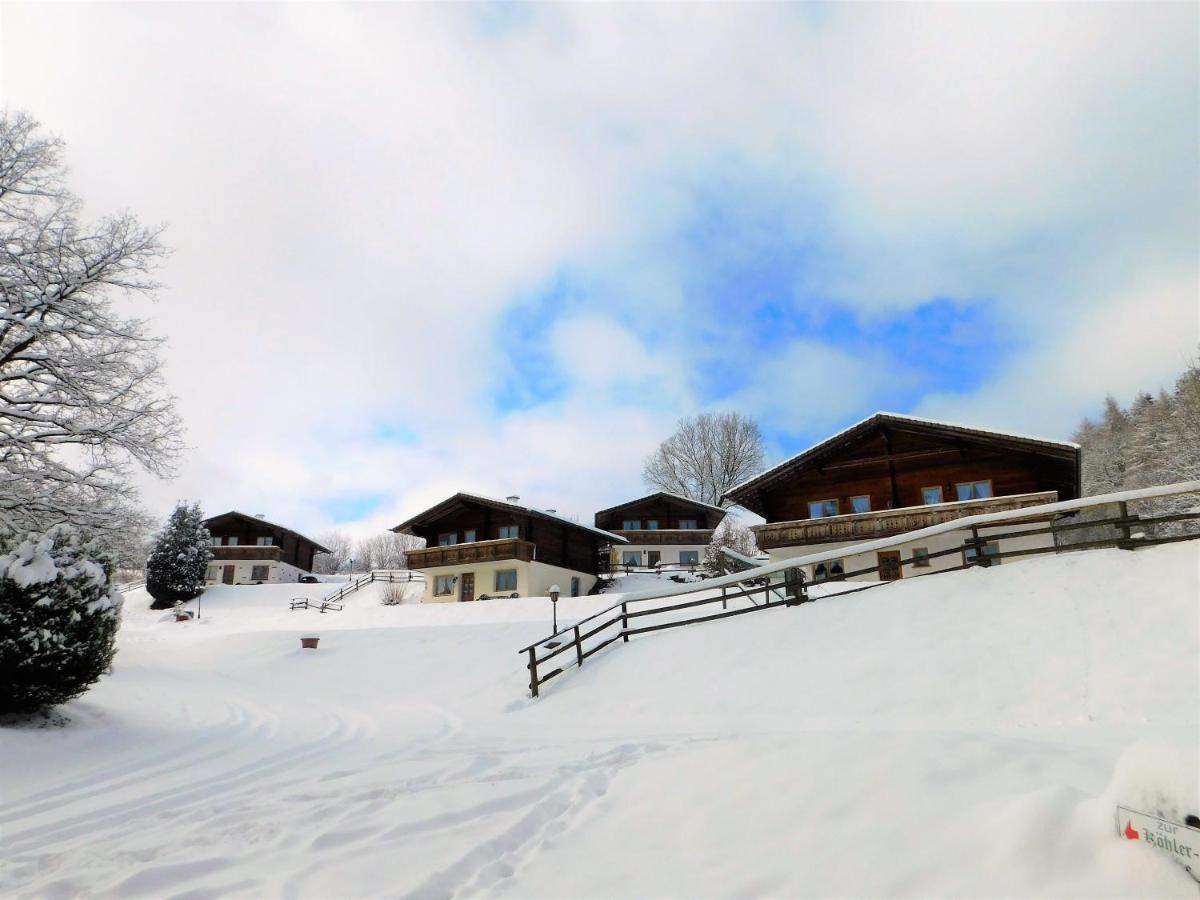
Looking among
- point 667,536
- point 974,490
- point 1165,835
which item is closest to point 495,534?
point 667,536

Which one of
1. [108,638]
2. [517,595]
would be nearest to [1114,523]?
[108,638]

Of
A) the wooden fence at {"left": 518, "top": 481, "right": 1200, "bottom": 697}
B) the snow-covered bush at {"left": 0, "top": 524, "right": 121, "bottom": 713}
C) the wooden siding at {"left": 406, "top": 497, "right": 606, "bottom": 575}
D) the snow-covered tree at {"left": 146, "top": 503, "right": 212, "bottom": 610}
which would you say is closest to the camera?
the snow-covered bush at {"left": 0, "top": 524, "right": 121, "bottom": 713}

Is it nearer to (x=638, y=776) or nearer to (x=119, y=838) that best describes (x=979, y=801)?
(x=638, y=776)

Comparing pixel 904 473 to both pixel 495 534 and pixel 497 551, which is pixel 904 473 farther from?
pixel 495 534

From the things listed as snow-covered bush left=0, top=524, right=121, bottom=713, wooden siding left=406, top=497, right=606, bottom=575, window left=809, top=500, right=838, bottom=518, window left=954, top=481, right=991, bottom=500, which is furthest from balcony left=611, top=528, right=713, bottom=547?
snow-covered bush left=0, top=524, right=121, bottom=713

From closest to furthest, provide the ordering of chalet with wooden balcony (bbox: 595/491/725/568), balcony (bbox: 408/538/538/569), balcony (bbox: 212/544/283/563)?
balcony (bbox: 408/538/538/569), chalet with wooden balcony (bbox: 595/491/725/568), balcony (bbox: 212/544/283/563)

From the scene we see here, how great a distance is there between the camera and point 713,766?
581 cm

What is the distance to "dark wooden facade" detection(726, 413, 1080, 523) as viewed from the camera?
2488 cm

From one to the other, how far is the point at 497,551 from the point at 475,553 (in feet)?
5.11

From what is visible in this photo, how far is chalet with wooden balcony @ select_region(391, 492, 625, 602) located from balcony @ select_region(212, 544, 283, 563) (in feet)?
63.5

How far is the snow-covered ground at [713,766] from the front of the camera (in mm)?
3721

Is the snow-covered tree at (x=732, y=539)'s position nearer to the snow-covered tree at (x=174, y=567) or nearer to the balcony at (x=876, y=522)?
the balcony at (x=876, y=522)

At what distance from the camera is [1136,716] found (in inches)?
304

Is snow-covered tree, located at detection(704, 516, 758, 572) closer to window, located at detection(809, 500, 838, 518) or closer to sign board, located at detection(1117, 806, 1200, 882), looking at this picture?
window, located at detection(809, 500, 838, 518)
